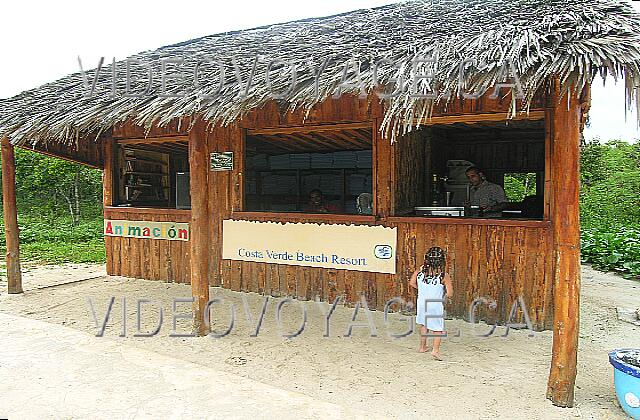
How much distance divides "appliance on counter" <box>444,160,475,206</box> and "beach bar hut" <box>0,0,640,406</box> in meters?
0.03

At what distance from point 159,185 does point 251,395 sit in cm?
548

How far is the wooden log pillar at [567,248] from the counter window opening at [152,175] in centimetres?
525

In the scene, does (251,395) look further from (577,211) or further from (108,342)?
(577,211)

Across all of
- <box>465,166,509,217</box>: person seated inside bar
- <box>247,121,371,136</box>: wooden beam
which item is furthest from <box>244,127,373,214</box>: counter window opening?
<box>465,166,509,217</box>: person seated inside bar

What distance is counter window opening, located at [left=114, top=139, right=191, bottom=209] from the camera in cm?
725

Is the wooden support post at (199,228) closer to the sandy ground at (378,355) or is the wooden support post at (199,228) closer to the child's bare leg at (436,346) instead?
the sandy ground at (378,355)

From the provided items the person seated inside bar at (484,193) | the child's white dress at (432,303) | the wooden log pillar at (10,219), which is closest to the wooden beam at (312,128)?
the person seated inside bar at (484,193)

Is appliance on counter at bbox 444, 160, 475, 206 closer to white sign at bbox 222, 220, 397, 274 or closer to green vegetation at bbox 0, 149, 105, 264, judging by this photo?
white sign at bbox 222, 220, 397, 274

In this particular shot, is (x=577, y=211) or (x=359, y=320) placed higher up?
(x=577, y=211)

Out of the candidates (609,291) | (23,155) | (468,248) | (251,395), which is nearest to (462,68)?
(468,248)

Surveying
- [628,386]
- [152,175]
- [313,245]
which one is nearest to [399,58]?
[313,245]

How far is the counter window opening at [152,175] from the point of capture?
23.8 feet

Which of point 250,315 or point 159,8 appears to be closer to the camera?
point 250,315

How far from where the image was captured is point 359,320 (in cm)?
498
